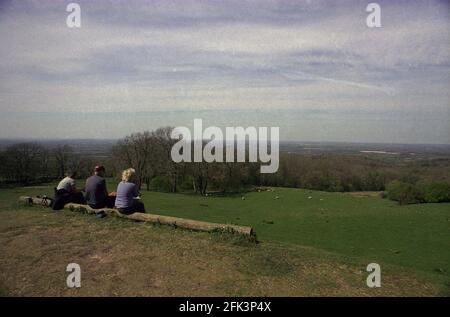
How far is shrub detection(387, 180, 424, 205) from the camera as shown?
28578 millimetres

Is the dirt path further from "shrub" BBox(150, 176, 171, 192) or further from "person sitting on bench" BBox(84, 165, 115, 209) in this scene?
"shrub" BBox(150, 176, 171, 192)

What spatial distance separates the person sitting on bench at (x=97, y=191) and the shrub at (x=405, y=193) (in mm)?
26384

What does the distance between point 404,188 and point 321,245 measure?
70.2ft

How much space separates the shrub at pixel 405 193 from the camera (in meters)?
28.6

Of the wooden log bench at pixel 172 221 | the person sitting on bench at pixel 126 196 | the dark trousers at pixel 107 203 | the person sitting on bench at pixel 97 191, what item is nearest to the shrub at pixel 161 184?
the wooden log bench at pixel 172 221

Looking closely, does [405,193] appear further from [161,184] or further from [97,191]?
[97,191]

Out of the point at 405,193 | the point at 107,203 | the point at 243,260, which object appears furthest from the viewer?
the point at 405,193

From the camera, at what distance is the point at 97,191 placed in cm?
923

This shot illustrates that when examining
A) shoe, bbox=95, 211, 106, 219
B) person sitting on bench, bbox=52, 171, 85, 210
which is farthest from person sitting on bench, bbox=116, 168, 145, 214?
person sitting on bench, bbox=52, 171, 85, 210

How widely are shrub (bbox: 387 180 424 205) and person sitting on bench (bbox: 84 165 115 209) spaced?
26.4 metres

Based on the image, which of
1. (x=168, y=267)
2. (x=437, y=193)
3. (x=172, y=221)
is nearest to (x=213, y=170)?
(x=437, y=193)

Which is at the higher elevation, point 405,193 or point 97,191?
point 97,191

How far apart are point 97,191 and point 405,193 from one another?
27794mm
